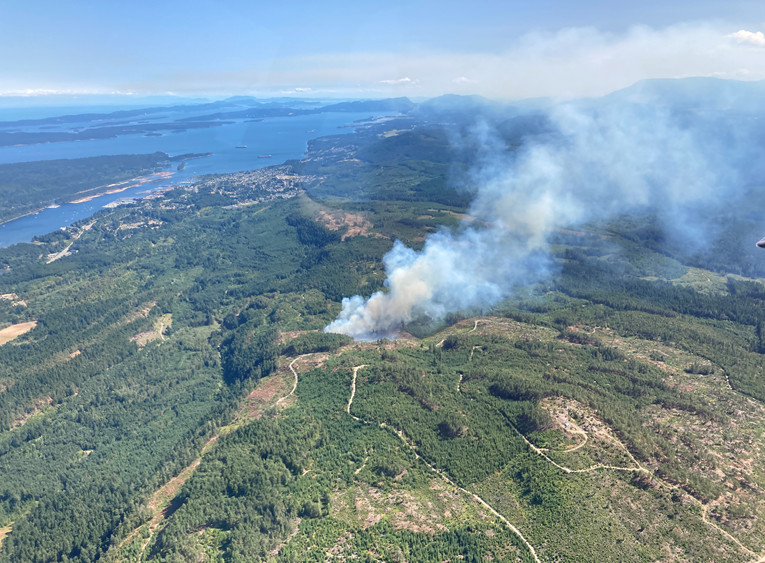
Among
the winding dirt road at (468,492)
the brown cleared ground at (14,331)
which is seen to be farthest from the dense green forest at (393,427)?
the brown cleared ground at (14,331)

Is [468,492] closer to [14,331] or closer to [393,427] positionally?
[393,427]

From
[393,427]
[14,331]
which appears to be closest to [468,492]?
[393,427]

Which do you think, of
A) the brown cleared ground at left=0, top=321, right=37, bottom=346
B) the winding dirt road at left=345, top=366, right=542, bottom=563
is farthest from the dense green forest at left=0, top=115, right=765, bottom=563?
the brown cleared ground at left=0, top=321, right=37, bottom=346

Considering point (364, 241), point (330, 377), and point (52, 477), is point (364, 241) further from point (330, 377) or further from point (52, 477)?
point (52, 477)

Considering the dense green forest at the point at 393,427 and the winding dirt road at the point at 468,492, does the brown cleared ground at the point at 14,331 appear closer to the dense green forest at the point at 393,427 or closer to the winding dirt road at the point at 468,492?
the dense green forest at the point at 393,427

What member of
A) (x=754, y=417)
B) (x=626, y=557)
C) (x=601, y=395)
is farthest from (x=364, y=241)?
(x=626, y=557)

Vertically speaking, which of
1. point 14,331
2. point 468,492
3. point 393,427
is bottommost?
point 14,331
